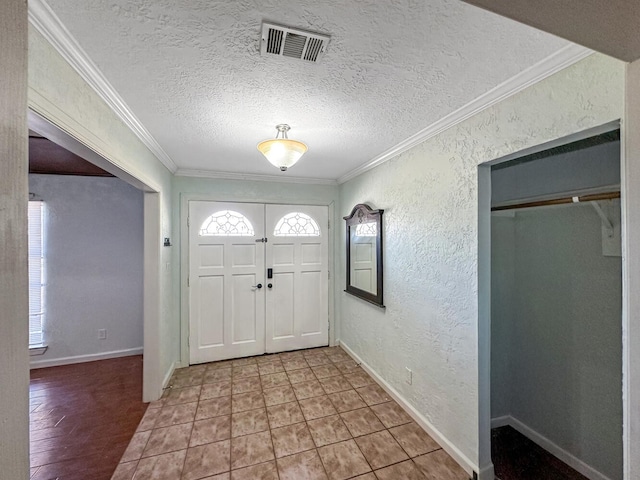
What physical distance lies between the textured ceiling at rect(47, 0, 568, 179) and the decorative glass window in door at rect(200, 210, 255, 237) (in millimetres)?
1382

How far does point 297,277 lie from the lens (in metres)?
3.68

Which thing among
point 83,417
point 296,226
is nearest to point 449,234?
point 296,226

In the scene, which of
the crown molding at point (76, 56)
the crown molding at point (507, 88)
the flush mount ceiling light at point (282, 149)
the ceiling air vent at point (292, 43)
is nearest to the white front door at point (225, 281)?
the crown molding at point (76, 56)

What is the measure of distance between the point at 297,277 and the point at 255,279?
55 cm

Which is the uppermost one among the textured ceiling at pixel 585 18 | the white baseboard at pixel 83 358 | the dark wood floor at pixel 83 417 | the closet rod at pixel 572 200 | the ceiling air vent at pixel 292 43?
the ceiling air vent at pixel 292 43

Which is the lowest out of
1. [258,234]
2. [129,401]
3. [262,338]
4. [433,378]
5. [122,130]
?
[129,401]

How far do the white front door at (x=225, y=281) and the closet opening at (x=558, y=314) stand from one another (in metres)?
2.58

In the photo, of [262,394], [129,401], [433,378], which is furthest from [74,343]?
[433,378]

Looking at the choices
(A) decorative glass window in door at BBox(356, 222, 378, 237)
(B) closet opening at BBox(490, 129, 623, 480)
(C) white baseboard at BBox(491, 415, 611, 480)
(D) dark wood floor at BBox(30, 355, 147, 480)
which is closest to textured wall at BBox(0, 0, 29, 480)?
(D) dark wood floor at BBox(30, 355, 147, 480)

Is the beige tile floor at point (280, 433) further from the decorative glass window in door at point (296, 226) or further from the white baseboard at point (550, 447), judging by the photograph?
the decorative glass window in door at point (296, 226)

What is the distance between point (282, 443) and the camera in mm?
1998

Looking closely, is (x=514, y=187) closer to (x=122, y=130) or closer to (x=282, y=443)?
(x=282, y=443)

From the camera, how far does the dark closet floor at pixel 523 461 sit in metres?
1.87

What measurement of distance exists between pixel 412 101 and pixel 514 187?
138 cm
